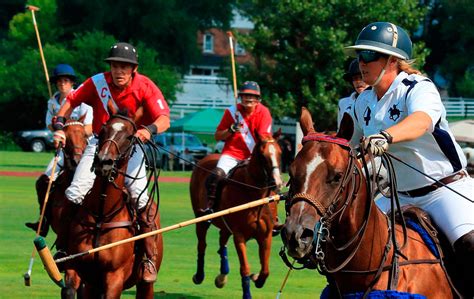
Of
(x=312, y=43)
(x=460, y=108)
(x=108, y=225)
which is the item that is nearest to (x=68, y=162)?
(x=108, y=225)

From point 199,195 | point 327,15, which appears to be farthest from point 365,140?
point 327,15

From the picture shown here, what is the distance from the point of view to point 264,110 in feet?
48.9

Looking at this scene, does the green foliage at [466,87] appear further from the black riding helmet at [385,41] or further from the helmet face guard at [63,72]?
the black riding helmet at [385,41]

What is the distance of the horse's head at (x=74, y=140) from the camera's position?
11625 mm

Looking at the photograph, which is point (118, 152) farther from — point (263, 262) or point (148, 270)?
point (263, 262)

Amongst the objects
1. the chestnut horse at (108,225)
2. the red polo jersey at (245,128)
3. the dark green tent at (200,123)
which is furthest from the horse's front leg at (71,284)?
the dark green tent at (200,123)

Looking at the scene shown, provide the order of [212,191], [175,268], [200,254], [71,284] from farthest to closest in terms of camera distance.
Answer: [175,268]
[212,191]
[200,254]
[71,284]

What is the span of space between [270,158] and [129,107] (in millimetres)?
4166

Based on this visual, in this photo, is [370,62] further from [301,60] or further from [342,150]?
[301,60]

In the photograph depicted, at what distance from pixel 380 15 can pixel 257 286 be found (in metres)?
31.3

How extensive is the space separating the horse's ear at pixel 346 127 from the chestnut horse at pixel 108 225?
3.29 m

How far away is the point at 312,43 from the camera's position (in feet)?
142

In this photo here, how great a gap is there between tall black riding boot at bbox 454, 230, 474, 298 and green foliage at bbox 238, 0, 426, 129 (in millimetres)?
36265

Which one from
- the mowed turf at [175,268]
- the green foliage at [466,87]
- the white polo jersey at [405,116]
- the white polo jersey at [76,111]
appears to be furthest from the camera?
the green foliage at [466,87]
